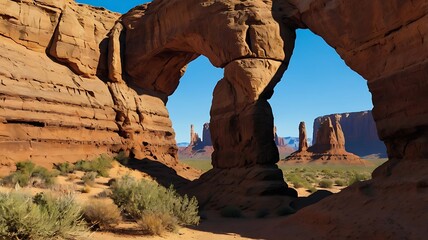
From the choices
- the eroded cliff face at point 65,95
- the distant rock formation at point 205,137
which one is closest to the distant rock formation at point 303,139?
the eroded cliff face at point 65,95

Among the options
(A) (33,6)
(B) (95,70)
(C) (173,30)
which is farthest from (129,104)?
(A) (33,6)

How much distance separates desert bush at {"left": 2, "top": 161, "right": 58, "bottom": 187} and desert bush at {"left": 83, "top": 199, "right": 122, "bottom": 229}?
5.94 m

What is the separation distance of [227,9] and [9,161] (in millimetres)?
11360

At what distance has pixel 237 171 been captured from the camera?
14.8m

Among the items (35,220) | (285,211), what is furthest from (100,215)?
(285,211)

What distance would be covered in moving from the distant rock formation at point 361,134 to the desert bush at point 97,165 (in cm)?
11896

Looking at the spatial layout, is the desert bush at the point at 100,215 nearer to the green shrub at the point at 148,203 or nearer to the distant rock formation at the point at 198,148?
the green shrub at the point at 148,203

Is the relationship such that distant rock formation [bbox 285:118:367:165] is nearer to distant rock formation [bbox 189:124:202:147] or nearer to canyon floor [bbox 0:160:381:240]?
canyon floor [bbox 0:160:381:240]

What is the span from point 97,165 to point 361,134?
423ft

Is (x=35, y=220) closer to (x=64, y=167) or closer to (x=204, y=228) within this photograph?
(x=204, y=228)

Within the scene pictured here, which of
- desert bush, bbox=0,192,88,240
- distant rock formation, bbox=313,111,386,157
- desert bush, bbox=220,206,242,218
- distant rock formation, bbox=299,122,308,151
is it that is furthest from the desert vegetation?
distant rock formation, bbox=313,111,386,157

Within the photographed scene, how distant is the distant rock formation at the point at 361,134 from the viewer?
125812 millimetres

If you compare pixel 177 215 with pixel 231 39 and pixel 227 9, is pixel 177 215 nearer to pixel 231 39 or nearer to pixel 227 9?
pixel 231 39

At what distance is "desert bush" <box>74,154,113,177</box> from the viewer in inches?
648
